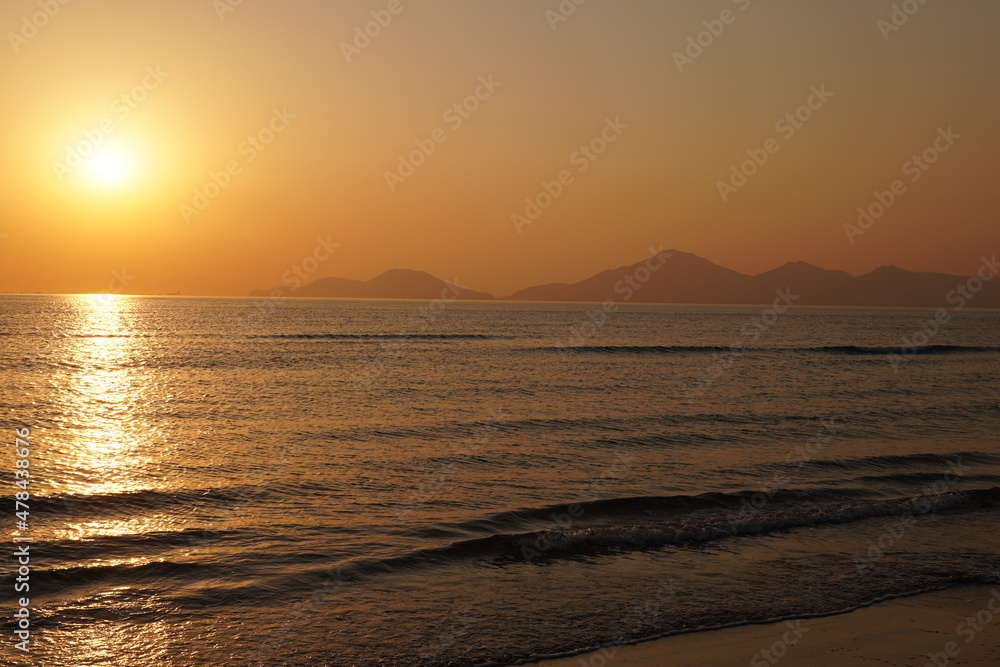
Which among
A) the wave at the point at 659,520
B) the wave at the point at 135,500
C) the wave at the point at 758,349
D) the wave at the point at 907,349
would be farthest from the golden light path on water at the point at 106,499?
the wave at the point at 907,349

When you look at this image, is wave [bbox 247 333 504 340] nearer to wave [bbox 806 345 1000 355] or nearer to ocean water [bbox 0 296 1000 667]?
wave [bbox 806 345 1000 355]

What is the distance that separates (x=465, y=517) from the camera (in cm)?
1809

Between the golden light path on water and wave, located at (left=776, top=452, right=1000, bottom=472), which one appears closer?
the golden light path on water

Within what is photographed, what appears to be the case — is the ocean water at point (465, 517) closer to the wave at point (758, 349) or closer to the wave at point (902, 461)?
the wave at point (902, 461)

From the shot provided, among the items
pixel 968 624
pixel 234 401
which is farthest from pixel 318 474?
pixel 234 401

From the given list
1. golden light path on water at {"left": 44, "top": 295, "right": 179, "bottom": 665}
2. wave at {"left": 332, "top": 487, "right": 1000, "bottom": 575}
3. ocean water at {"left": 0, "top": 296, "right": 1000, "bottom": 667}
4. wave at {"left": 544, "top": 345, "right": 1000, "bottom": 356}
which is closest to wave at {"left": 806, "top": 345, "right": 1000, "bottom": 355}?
wave at {"left": 544, "top": 345, "right": 1000, "bottom": 356}

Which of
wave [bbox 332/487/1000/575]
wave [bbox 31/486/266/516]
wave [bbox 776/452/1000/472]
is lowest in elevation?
wave [bbox 776/452/1000/472]

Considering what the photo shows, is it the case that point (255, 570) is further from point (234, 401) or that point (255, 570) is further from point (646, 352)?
point (646, 352)

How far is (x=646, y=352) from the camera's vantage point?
280 feet

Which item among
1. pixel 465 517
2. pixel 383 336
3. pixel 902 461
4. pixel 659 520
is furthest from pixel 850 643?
pixel 383 336

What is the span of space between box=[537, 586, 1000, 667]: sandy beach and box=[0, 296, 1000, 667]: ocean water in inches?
18.2

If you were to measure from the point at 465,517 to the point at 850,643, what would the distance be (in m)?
9.37

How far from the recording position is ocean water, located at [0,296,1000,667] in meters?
11.7

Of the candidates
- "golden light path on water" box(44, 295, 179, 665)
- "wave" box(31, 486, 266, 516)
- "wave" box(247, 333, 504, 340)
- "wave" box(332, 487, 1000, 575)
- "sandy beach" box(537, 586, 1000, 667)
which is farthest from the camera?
"wave" box(247, 333, 504, 340)
